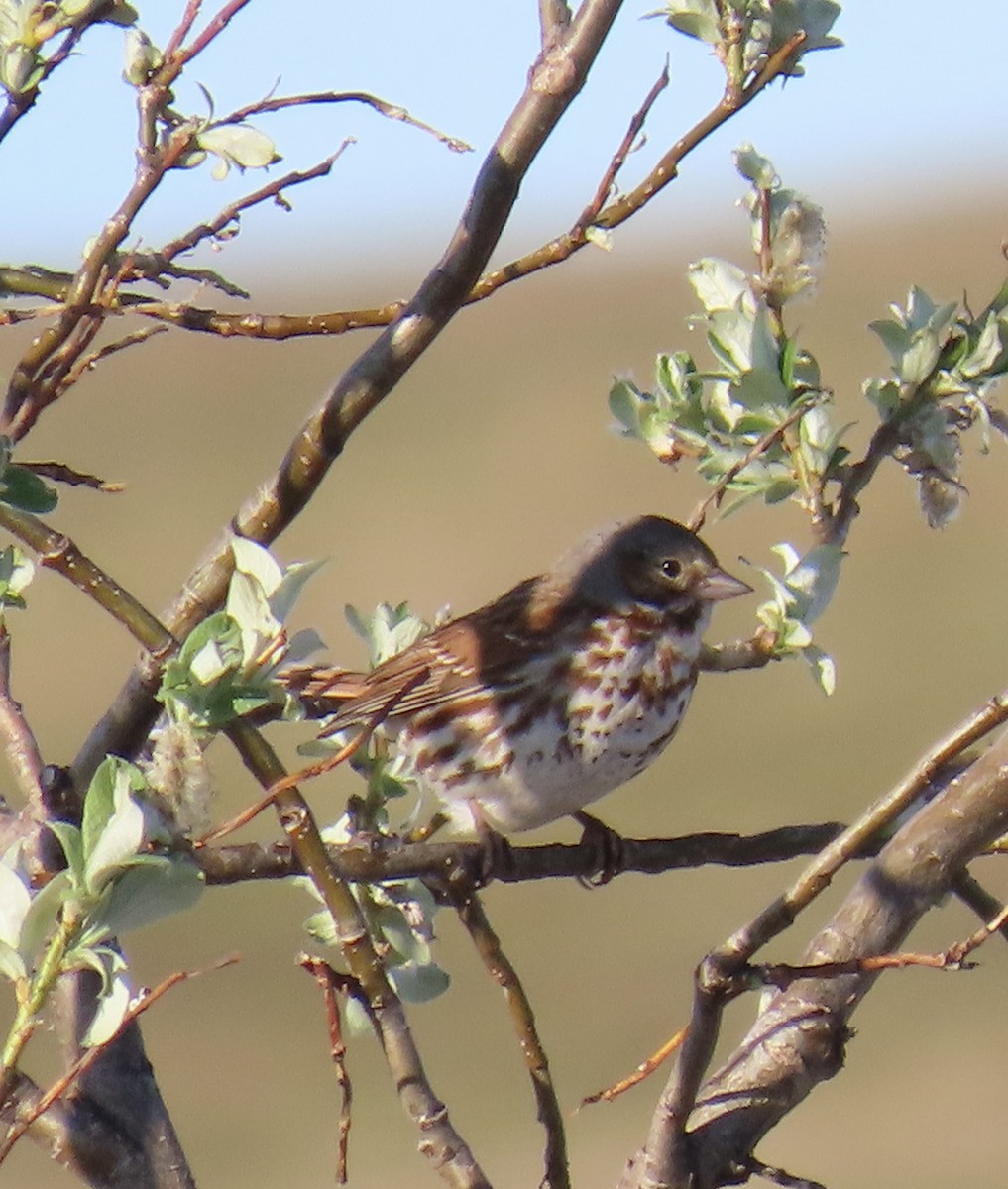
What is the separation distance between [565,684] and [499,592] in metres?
19.0

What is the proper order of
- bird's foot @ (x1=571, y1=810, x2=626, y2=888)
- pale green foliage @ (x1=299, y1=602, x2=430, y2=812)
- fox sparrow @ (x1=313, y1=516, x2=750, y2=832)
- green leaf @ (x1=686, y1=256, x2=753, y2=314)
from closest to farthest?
1. green leaf @ (x1=686, y1=256, x2=753, y2=314)
2. pale green foliage @ (x1=299, y1=602, x2=430, y2=812)
3. bird's foot @ (x1=571, y1=810, x2=626, y2=888)
4. fox sparrow @ (x1=313, y1=516, x2=750, y2=832)

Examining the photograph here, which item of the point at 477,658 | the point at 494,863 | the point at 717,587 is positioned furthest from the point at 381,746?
the point at 717,587

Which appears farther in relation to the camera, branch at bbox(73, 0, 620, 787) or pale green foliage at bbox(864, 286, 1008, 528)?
pale green foliage at bbox(864, 286, 1008, 528)

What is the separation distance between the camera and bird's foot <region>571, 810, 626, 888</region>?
396cm

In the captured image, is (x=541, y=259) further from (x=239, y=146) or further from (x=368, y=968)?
(x=368, y=968)

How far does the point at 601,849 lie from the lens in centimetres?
431

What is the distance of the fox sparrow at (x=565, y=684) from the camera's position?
516cm

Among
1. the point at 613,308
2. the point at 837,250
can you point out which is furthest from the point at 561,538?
the point at 837,250

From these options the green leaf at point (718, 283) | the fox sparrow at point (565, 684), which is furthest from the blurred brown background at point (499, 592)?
the fox sparrow at point (565, 684)

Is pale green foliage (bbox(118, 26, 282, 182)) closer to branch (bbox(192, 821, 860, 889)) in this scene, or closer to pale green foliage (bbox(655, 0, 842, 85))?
pale green foliage (bbox(655, 0, 842, 85))

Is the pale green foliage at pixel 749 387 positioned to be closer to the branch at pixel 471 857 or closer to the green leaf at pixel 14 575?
the branch at pixel 471 857

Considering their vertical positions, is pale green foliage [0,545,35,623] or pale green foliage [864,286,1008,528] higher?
pale green foliage [0,545,35,623]

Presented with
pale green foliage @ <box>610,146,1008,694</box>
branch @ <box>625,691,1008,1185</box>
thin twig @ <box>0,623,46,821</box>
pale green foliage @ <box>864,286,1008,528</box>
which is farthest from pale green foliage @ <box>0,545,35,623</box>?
pale green foliage @ <box>864,286,1008,528</box>

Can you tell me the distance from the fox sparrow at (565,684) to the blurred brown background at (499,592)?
80.2 inches
